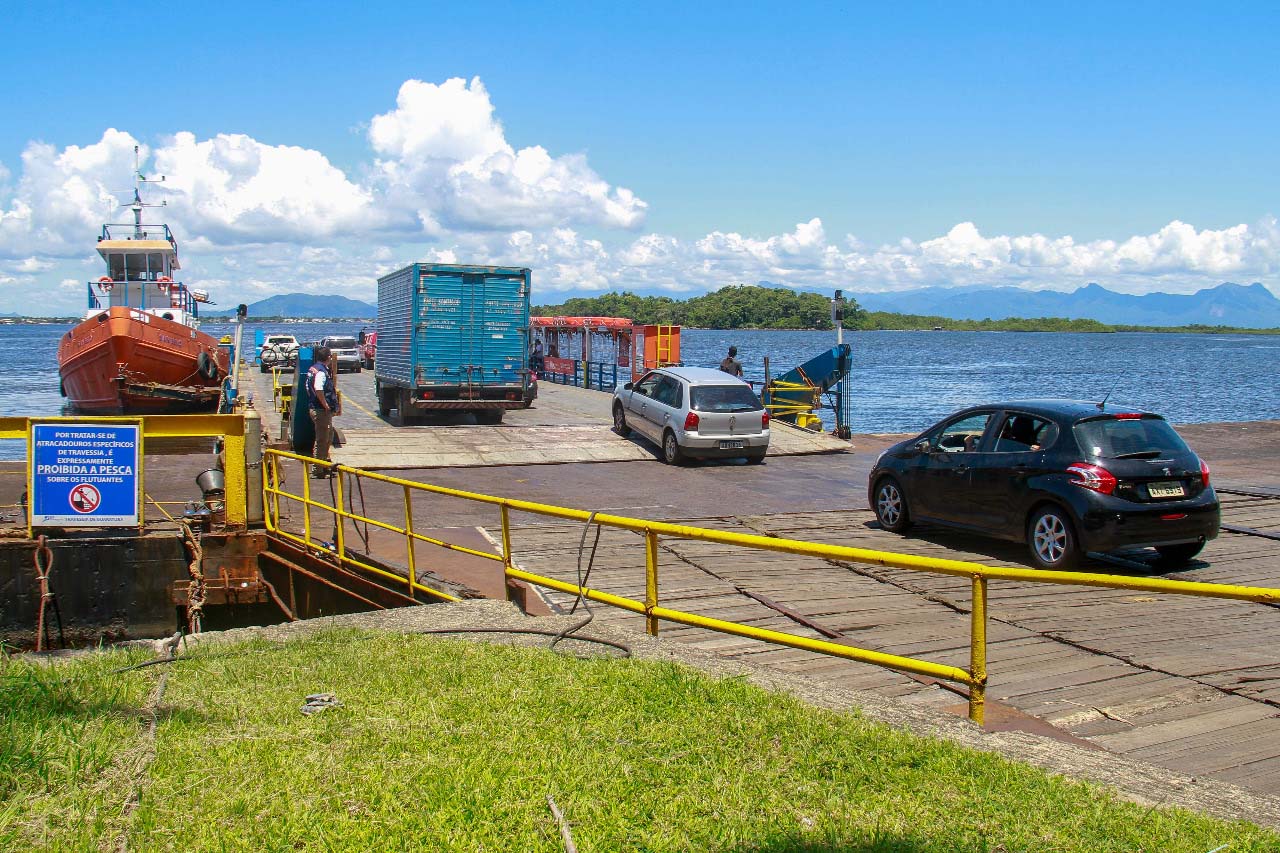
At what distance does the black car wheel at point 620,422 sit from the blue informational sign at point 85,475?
1196cm

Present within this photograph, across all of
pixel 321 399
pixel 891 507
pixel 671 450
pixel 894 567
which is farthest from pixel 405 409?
pixel 894 567

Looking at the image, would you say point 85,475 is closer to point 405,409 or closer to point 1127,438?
point 1127,438

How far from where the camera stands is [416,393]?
76.7 feet

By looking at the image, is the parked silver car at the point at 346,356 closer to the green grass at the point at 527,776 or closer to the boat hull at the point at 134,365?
the boat hull at the point at 134,365

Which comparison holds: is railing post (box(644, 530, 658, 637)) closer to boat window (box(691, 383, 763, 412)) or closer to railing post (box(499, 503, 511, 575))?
railing post (box(499, 503, 511, 575))

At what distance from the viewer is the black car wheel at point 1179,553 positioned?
9.90 metres

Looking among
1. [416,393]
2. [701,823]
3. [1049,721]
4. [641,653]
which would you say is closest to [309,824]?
[701,823]

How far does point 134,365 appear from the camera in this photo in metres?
30.5

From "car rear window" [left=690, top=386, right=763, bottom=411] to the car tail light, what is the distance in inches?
374

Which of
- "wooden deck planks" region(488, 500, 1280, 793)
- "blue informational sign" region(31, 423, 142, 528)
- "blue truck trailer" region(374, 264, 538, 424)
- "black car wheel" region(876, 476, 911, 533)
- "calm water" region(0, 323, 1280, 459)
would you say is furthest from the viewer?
"calm water" region(0, 323, 1280, 459)

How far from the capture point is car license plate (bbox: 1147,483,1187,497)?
9.61m

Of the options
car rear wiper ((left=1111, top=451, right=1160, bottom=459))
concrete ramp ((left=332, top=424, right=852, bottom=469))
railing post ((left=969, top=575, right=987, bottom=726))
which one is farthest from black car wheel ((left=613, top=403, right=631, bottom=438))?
railing post ((left=969, top=575, right=987, bottom=726))

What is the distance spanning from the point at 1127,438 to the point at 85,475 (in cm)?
1035

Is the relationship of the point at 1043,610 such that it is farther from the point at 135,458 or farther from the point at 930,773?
the point at 135,458
